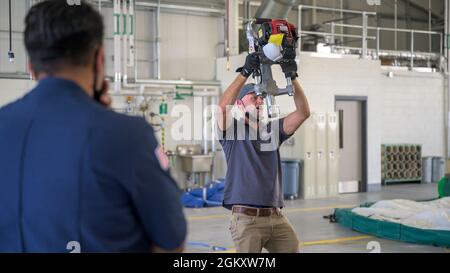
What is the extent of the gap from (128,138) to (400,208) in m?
8.45

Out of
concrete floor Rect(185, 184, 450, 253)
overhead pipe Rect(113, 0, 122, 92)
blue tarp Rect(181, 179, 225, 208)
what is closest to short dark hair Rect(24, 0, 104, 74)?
concrete floor Rect(185, 184, 450, 253)

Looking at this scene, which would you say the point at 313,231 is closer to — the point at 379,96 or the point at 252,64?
the point at 252,64

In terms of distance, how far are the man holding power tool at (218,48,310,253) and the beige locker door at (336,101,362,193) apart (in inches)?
407

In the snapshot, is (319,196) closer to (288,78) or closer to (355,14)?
(355,14)

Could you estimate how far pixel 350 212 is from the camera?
9.70m

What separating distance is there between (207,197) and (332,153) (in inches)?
133

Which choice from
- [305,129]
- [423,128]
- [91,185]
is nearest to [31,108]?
[91,185]

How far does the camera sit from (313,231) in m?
9.42

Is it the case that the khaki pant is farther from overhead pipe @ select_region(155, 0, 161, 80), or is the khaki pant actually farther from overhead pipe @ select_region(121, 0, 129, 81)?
overhead pipe @ select_region(155, 0, 161, 80)

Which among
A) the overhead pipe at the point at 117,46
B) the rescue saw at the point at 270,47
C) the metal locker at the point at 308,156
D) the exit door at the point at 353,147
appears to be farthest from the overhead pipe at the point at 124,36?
the rescue saw at the point at 270,47

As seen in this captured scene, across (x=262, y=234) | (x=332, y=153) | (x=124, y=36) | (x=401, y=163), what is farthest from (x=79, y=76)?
(x=401, y=163)

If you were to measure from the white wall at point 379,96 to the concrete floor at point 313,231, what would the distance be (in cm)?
219

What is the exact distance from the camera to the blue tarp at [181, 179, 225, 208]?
1234 cm

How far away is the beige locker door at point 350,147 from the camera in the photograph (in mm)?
14808
